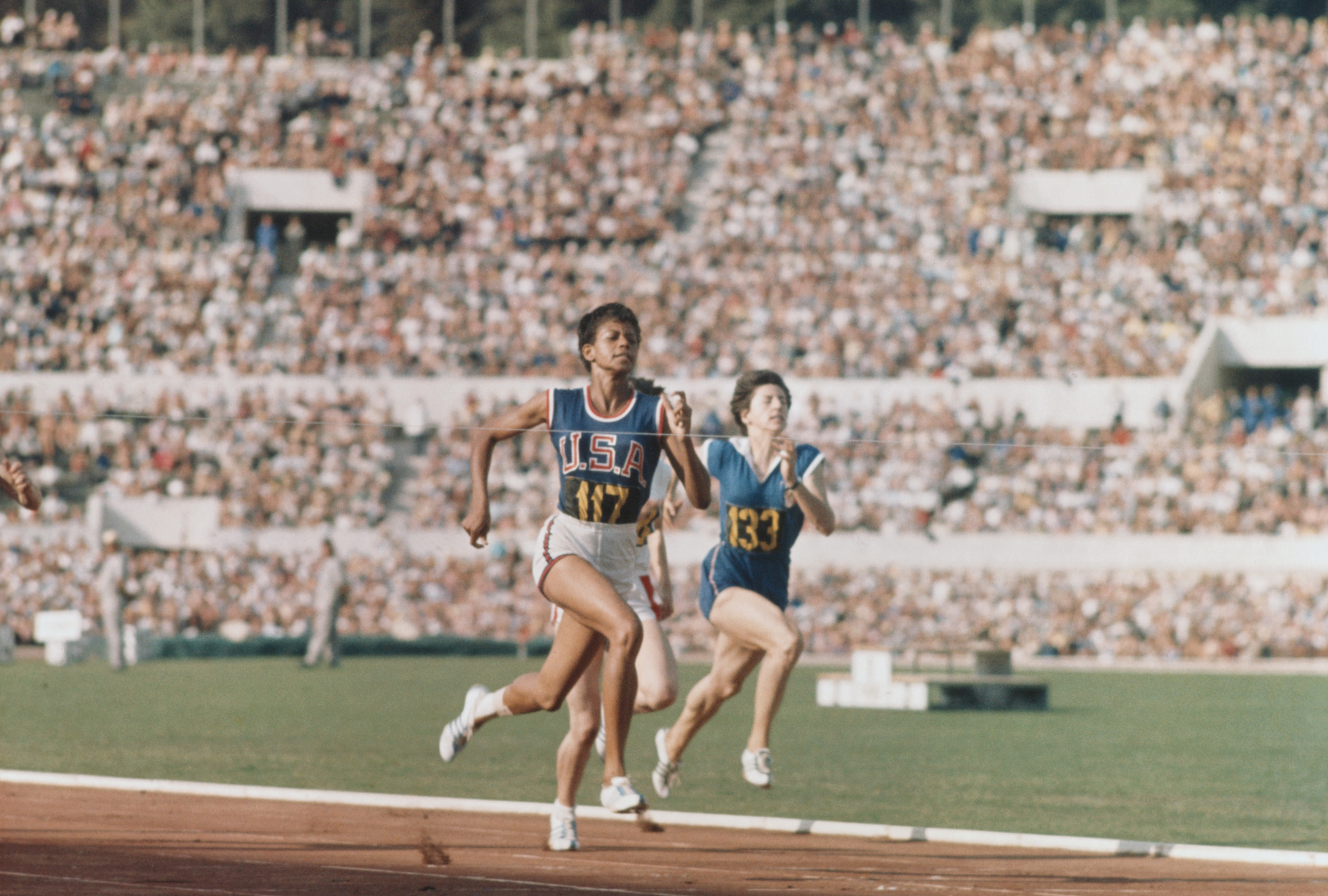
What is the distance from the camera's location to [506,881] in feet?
22.2

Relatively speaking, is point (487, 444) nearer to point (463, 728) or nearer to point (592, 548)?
point (592, 548)

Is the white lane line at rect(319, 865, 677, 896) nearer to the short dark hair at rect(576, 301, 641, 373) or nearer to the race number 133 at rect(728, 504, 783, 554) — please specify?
the short dark hair at rect(576, 301, 641, 373)

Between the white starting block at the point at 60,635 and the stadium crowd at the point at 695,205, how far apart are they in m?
10.9

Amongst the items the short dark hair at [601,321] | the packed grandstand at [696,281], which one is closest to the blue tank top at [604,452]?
the short dark hair at [601,321]

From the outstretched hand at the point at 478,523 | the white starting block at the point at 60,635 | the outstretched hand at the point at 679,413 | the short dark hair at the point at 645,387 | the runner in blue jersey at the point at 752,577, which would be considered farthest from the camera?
the white starting block at the point at 60,635

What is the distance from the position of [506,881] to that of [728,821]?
2746mm

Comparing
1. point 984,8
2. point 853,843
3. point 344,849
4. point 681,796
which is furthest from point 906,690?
point 984,8

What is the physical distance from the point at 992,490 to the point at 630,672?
21019mm

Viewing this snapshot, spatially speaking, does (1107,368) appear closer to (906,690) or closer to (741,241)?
(741,241)

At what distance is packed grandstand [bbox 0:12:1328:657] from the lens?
27188 mm

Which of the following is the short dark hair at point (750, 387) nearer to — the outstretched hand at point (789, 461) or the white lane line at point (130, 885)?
the outstretched hand at point (789, 461)

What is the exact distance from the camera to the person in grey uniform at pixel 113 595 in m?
23.4

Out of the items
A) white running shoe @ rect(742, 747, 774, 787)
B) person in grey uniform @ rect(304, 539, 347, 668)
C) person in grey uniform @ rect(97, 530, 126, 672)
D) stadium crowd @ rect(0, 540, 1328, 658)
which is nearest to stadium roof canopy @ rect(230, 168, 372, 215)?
stadium crowd @ rect(0, 540, 1328, 658)

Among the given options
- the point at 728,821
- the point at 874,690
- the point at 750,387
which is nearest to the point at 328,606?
the point at 874,690
